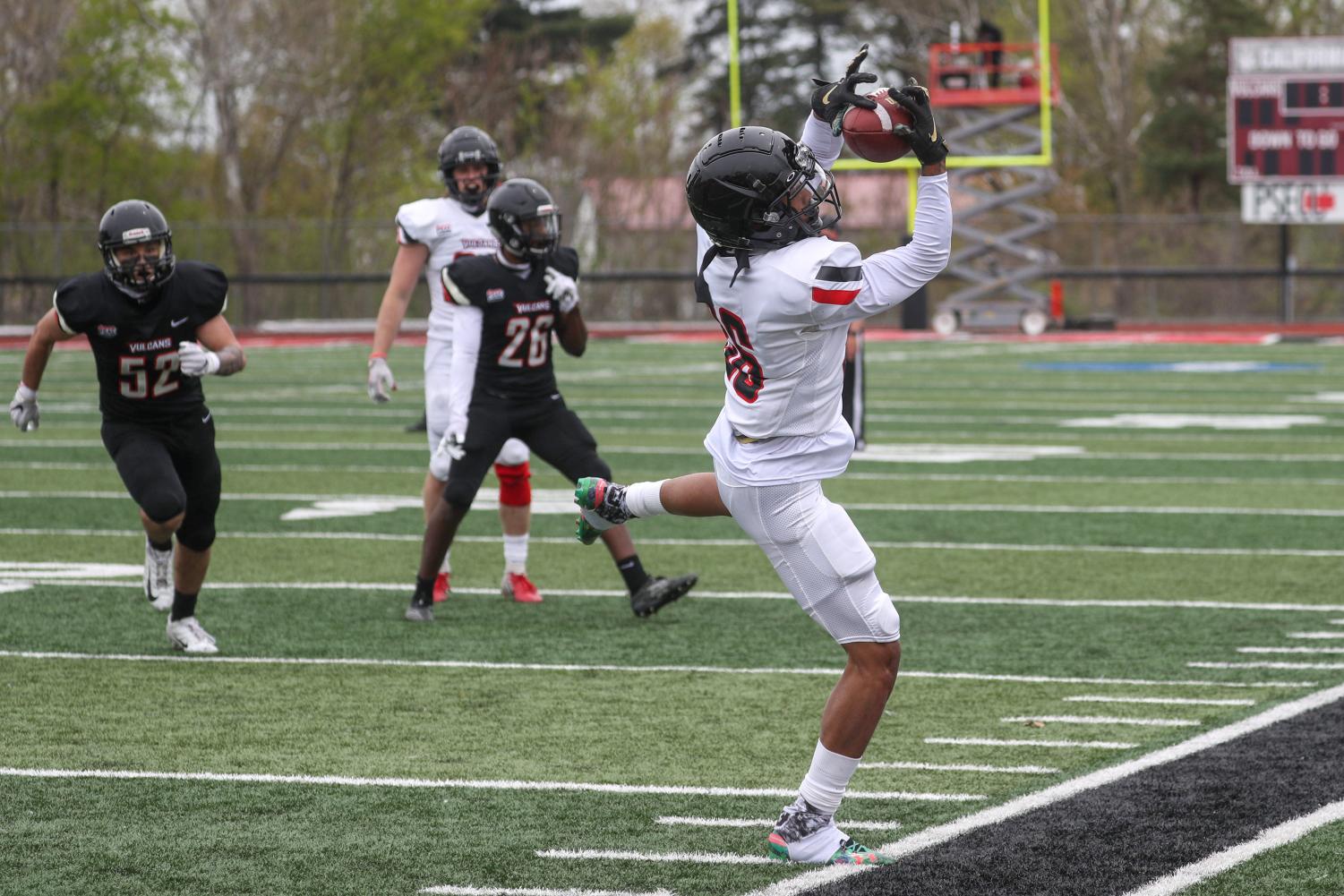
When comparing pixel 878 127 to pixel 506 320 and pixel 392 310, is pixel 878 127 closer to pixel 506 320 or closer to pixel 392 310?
pixel 506 320

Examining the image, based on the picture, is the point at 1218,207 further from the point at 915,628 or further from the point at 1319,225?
the point at 915,628

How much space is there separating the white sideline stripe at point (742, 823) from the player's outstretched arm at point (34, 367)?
116 inches

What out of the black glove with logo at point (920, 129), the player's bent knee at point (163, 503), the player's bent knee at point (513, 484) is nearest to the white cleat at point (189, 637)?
the player's bent knee at point (163, 503)

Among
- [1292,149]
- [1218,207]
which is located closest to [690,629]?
[1292,149]

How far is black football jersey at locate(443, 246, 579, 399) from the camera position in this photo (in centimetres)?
741

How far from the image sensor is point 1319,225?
120 ft

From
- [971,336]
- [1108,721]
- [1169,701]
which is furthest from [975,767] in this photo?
[971,336]

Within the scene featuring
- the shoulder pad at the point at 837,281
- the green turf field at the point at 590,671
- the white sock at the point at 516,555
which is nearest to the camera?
the shoulder pad at the point at 837,281

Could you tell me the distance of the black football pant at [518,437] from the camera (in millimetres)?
7336

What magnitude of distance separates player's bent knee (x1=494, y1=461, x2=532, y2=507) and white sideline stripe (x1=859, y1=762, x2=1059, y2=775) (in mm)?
2941

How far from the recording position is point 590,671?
21.2 feet

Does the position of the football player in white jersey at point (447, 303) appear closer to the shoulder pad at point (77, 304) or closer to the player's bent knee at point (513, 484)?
the player's bent knee at point (513, 484)

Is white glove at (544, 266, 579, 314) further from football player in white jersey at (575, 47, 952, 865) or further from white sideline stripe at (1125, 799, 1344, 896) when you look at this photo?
white sideline stripe at (1125, 799, 1344, 896)

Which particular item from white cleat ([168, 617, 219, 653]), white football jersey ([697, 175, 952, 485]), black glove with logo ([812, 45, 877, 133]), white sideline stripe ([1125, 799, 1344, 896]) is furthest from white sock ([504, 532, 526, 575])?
white sideline stripe ([1125, 799, 1344, 896])
